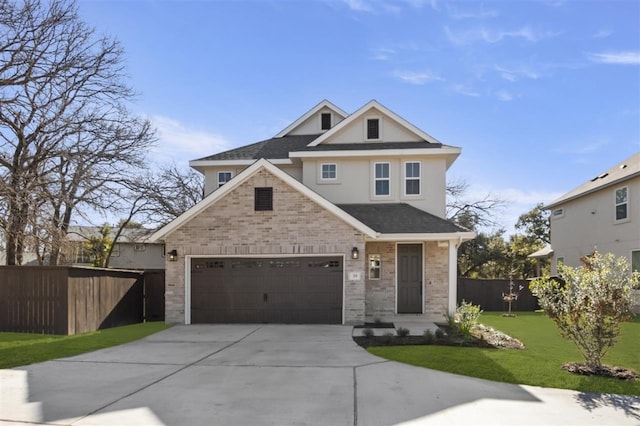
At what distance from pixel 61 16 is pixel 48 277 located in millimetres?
10696

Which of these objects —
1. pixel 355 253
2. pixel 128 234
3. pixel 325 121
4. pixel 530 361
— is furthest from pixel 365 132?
pixel 128 234

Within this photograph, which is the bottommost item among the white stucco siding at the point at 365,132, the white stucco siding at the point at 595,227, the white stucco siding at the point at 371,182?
the white stucco siding at the point at 595,227

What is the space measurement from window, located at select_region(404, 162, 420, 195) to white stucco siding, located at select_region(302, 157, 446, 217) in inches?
4.6

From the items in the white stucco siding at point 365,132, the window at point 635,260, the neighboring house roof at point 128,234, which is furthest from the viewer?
the neighboring house roof at point 128,234

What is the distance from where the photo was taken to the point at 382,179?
54.3 ft

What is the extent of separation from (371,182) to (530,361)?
9.33 metres

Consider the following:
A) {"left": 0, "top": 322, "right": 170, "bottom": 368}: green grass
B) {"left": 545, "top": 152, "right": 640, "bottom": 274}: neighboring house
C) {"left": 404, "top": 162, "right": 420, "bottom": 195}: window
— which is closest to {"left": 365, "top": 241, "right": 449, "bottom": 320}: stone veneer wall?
{"left": 404, "top": 162, "right": 420, "bottom": 195}: window

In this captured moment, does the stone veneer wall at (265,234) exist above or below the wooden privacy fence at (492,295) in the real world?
above

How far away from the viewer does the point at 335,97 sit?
19703 millimetres

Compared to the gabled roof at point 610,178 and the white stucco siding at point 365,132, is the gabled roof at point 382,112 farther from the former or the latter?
the gabled roof at point 610,178

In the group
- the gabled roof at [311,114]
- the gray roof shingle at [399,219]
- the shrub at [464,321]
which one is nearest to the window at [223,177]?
the gabled roof at [311,114]

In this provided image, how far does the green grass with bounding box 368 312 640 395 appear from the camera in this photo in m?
6.89

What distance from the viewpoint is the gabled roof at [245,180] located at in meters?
13.5

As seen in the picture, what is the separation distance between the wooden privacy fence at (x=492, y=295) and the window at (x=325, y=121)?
962 cm
